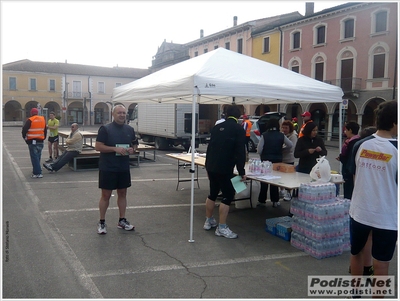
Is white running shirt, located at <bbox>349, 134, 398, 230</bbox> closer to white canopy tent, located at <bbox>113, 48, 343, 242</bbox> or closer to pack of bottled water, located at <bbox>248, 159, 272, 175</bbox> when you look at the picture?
white canopy tent, located at <bbox>113, 48, 343, 242</bbox>

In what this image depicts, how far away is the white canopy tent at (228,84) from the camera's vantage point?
506 centimetres

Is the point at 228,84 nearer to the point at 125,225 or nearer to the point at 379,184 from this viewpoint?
the point at 125,225

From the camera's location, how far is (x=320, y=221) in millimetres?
4574

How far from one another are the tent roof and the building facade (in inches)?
1752

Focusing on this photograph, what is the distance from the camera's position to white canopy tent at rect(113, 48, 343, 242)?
5.06m

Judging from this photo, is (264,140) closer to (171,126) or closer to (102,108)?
(171,126)

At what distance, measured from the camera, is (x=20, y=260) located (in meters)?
4.30

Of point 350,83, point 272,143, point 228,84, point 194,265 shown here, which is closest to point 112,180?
point 194,265

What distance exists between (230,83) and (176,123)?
11.3 meters

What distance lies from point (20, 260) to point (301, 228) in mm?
3434

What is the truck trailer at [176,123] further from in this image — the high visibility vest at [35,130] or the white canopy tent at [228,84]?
the white canopy tent at [228,84]

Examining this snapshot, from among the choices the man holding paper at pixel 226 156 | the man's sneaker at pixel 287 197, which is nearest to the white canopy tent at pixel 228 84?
the man holding paper at pixel 226 156

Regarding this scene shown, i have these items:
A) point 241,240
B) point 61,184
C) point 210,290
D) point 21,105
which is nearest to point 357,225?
point 210,290

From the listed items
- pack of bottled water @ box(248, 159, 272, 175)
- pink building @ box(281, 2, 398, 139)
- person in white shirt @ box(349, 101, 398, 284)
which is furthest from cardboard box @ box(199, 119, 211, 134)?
pink building @ box(281, 2, 398, 139)
